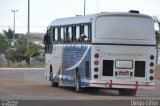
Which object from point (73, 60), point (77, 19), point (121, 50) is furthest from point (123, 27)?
point (73, 60)

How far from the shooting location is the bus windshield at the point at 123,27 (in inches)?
995

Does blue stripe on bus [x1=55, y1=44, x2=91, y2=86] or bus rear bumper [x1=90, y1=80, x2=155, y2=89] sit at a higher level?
blue stripe on bus [x1=55, y1=44, x2=91, y2=86]

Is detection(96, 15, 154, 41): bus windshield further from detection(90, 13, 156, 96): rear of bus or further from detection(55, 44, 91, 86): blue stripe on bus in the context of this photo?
detection(55, 44, 91, 86): blue stripe on bus

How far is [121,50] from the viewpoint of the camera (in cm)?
2527

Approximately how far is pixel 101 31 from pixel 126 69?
A: 1771 millimetres

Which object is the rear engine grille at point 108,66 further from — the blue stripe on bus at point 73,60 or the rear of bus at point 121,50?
the blue stripe on bus at point 73,60

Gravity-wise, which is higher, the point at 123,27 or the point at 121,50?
the point at 123,27

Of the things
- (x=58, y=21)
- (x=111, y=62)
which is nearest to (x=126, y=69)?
(x=111, y=62)

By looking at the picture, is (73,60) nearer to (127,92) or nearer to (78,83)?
(78,83)

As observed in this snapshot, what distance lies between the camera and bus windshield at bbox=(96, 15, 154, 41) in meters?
25.3

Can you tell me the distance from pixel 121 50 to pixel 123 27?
905mm

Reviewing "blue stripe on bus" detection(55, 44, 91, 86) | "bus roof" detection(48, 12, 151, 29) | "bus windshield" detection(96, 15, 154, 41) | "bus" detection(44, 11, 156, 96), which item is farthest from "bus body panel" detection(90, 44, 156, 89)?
"bus roof" detection(48, 12, 151, 29)

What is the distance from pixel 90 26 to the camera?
25.7 m

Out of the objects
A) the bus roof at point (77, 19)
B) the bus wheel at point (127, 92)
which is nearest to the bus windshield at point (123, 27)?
the bus roof at point (77, 19)
